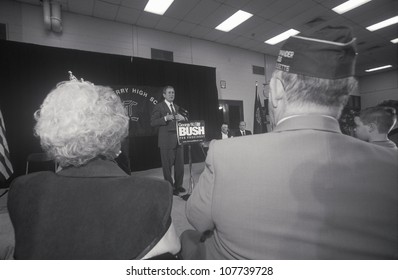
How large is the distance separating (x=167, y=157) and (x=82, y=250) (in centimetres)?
244

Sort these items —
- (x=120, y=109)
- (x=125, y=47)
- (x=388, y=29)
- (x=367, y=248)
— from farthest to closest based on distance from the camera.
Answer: (x=388, y=29)
(x=125, y=47)
(x=120, y=109)
(x=367, y=248)

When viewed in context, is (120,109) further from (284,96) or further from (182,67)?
(182,67)

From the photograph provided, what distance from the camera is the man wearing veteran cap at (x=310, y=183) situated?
0.51 metres

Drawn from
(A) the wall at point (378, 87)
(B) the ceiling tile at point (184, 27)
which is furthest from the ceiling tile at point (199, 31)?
(A) the wall at point (378, 87)

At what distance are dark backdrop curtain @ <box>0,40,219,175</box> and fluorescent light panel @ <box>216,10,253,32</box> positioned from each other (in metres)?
1.14

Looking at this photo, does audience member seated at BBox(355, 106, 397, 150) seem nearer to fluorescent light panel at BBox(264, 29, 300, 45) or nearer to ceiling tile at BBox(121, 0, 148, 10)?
ceiling tile at BBox(121, 0, 148, 10)

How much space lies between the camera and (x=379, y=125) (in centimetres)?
161

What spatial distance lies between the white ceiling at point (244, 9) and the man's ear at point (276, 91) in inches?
143

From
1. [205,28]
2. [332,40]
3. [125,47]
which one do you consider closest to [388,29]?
[205,28]

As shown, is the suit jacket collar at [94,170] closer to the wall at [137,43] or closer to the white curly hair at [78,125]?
the white curly hair at [78,125]

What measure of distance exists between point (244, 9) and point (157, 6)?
6.13 ft

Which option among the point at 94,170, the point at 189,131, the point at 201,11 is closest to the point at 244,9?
the point at 201,11

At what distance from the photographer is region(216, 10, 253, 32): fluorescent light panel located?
16.1ft

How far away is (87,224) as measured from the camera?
0.60m
